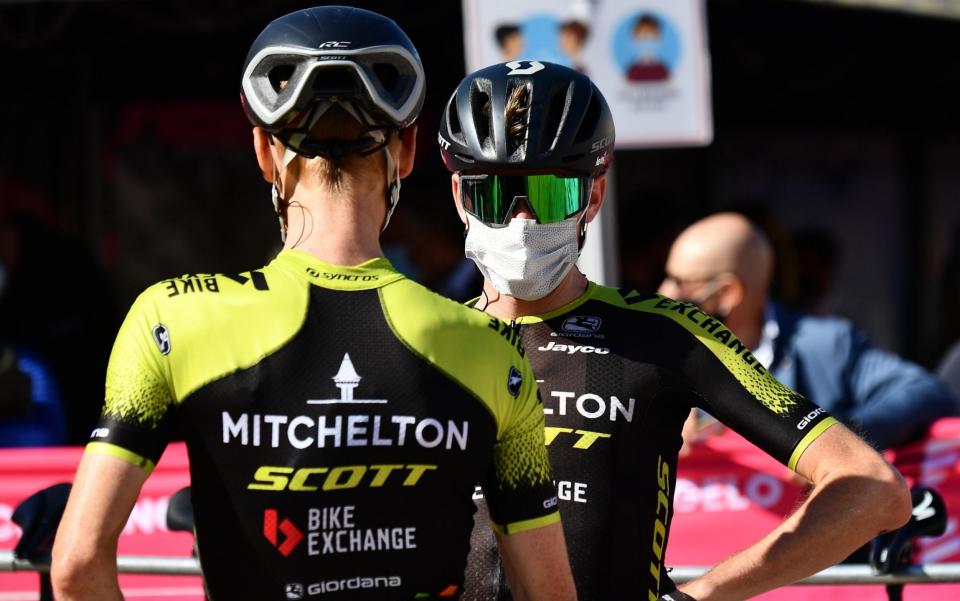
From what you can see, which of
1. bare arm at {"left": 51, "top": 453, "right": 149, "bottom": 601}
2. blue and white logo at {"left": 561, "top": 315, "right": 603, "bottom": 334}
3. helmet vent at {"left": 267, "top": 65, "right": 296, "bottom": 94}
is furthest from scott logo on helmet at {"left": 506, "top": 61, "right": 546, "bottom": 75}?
bare arm at {"left": 51, "top": 453, "right": 149, "bottom": 601}

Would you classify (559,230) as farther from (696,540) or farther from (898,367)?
(898,367)

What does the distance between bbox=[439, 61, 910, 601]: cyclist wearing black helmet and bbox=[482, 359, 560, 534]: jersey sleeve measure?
49 centimetres

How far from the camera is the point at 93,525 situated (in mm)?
2059

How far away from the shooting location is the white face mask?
2.83 m

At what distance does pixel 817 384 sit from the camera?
5219 mm

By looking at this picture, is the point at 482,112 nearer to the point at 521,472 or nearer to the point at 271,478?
the point at 521,472

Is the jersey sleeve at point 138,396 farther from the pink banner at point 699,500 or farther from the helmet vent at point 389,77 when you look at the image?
the pink banner at point 699,500

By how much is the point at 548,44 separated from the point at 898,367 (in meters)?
1.79

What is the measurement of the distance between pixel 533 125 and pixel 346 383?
913mm

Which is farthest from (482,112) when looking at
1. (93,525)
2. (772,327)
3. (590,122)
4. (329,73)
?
(772,327)

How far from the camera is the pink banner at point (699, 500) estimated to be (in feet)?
15.0

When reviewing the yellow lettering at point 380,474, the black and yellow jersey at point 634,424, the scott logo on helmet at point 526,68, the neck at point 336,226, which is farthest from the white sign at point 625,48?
the yellow lettering at point 380,474

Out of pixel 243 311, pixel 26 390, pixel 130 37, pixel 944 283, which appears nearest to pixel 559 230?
pixel 243 311

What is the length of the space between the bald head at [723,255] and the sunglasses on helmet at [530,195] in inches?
99.1
